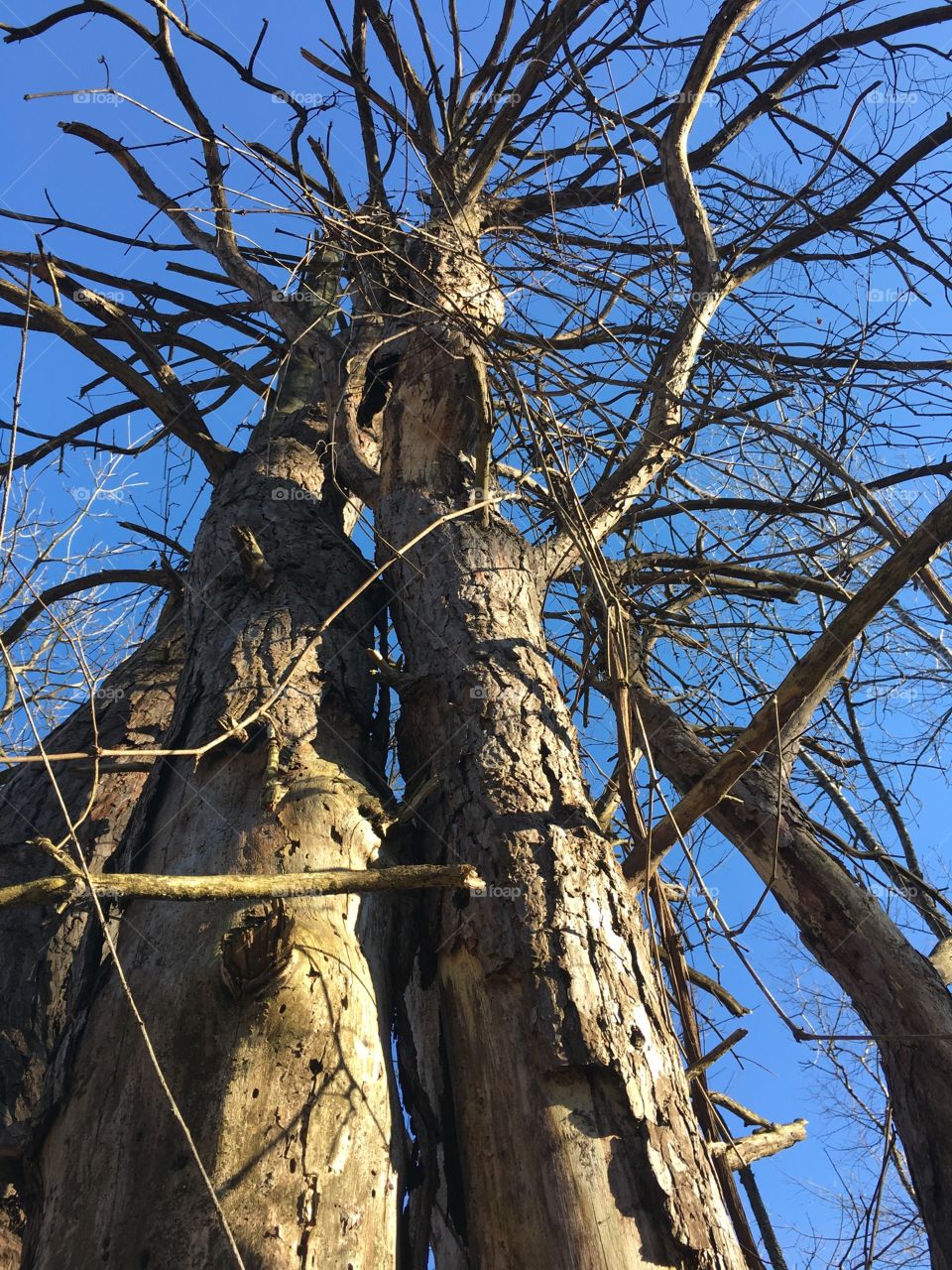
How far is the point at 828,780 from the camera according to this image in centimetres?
329

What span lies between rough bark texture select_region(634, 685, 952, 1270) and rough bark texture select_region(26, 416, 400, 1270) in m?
1.01

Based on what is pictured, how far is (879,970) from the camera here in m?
2.22

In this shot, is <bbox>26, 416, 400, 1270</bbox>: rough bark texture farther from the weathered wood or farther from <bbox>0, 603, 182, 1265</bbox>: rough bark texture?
<bbox>0, 603, 182, 1265</bbox>: rough bark texture

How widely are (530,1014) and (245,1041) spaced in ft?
1.26

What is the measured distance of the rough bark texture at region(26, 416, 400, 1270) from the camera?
1054 mm

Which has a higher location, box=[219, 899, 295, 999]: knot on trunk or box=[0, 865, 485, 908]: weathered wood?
box=[0, 865, 485, 908]: weathered wood

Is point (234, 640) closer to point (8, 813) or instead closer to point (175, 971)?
point (175, 971)

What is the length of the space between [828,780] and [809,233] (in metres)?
1.92

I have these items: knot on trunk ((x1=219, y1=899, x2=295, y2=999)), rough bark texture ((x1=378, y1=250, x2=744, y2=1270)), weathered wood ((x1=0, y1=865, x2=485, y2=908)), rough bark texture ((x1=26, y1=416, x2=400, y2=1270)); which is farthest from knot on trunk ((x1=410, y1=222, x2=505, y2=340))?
knot on trunk ((x1=219, y1=899, x2=295, y2=999))

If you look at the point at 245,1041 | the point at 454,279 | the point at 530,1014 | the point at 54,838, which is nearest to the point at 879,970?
the point at 530,1014

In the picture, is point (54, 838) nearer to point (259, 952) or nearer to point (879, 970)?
point (259, 952)

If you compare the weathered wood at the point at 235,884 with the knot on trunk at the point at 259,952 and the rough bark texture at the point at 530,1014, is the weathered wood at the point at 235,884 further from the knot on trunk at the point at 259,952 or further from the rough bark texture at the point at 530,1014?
the rough bark texture at the point at 530,1014

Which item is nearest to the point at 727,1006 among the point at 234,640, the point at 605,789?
the point at 605,789

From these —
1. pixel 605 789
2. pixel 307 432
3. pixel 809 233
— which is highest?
pixel 809 233
